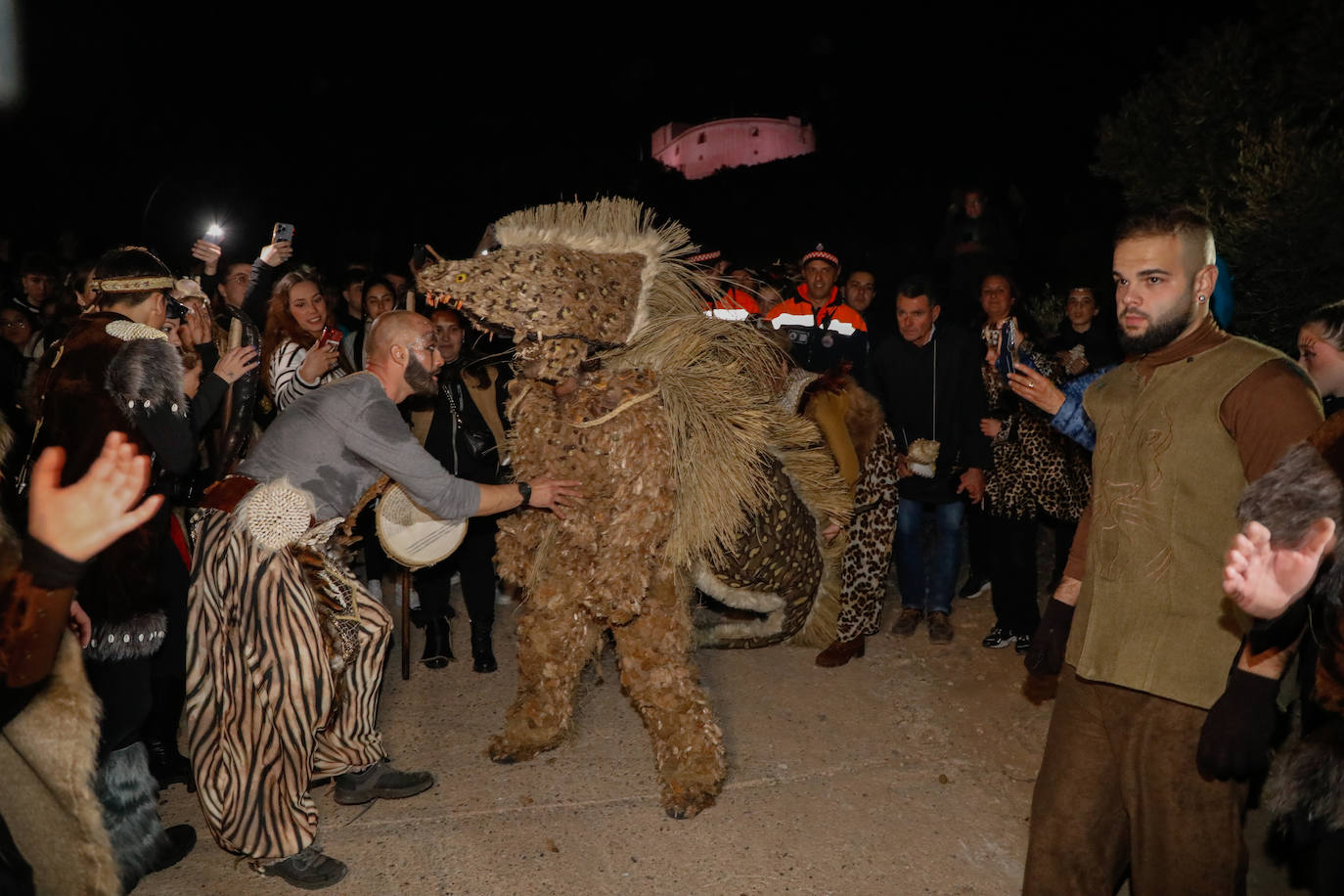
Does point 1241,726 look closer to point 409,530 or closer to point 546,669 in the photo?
point 546,669

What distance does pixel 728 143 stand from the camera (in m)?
40.0

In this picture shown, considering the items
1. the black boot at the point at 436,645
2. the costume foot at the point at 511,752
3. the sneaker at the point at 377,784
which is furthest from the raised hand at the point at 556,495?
the black boot at the point at 436,645

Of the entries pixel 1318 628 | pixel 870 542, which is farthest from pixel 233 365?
pixel 1318 628

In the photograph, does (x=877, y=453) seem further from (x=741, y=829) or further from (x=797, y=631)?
(x=741, y=829)

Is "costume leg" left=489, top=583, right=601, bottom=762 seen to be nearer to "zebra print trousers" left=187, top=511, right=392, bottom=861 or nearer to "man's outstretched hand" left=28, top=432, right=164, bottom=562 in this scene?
"zebra print trousers" left=187, top=511, right=392, bottom=861

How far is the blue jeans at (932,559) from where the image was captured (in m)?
5.13

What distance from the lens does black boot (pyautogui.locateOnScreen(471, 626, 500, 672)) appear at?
4785 mm

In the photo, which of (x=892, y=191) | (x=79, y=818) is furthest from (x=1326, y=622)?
(x=892, y=191)

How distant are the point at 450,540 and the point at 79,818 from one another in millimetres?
1652

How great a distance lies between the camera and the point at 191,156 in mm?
13133

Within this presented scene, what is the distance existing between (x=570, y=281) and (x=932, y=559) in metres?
2.95

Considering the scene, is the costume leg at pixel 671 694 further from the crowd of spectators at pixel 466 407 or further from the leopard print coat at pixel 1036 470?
the leopard print coat at pixel 1036 470

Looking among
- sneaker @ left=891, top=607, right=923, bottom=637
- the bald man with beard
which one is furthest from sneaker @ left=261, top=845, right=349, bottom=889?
sneaker @ left=891, top=607, right=923, bottom=637

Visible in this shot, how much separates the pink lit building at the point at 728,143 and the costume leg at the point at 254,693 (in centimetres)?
Result: 3613
